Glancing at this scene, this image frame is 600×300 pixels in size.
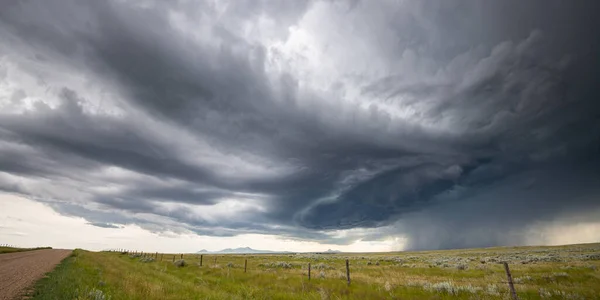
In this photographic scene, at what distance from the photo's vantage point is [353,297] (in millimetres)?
15461

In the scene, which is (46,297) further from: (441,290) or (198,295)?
(441,290)

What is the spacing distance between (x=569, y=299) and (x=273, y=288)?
54.0ft

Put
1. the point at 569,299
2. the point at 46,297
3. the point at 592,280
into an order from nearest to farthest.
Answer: the point at 46,297 < the point at 569,299 < the point at 592,280

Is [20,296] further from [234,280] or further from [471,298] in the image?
[471,298]

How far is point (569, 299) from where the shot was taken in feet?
46.0

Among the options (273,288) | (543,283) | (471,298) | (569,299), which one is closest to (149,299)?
(273,288)

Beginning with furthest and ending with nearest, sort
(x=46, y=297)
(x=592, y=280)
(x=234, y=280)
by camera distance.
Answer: (x=234, y=280) < (x=592, y=280) < (x=46, y=297)

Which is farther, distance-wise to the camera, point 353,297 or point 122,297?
point 353,297

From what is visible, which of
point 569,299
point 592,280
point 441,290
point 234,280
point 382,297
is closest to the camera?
point 569,299

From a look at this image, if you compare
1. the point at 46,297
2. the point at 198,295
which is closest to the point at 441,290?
the point at 198,295

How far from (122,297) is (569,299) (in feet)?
71.8

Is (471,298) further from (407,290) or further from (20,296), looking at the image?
(20,296)

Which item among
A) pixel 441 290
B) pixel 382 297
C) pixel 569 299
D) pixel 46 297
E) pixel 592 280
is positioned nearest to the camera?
pixel 46 297

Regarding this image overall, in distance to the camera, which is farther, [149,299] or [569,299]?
[569,299]
